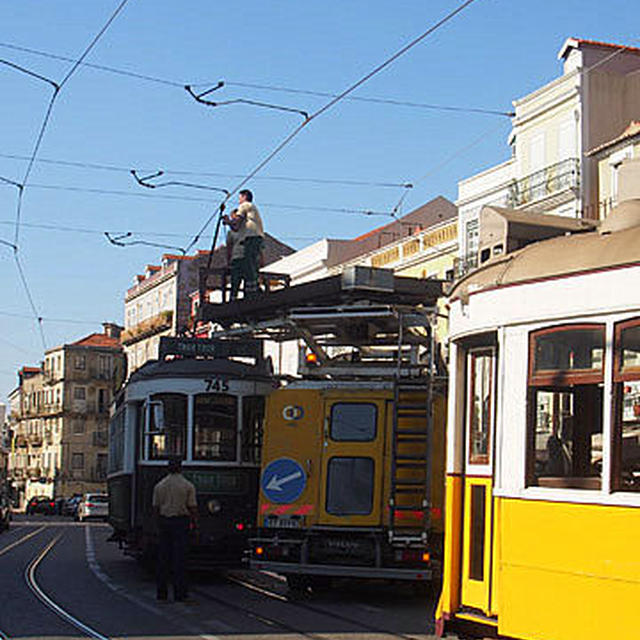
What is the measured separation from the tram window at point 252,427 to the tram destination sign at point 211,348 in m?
0.77

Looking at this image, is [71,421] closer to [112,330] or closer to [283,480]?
[112,330]

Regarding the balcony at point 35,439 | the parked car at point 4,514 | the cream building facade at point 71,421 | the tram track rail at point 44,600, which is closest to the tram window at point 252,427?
the tram track rail at point 44,600

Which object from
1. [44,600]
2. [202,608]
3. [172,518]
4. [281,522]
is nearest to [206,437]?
[281,522]

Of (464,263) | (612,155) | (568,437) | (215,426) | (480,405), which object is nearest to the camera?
(568,437)

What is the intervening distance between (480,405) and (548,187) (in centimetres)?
3018

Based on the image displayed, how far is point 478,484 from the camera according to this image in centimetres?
1006

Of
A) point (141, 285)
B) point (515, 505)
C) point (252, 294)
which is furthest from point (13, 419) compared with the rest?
point (515, 505)

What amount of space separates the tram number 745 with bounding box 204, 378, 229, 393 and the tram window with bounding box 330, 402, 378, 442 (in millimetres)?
2850

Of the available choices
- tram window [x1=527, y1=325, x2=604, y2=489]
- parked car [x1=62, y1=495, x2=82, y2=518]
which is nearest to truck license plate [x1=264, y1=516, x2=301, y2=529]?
tram window [x1=527, y1=325, x2=604, y2=489]

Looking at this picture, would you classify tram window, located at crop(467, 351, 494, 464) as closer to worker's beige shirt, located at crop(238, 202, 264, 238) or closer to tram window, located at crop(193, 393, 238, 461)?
tram window, located at crop(193, 393, 238, 461)

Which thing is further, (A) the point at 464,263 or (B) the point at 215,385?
(A) the point at 464,263

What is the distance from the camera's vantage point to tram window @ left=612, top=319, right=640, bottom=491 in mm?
8430

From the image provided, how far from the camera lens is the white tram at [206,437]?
17562mm

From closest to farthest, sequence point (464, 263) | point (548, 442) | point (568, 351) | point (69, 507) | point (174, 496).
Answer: point (568, 351), point (548, 442), point (174, 496), point (464, 263), point (69, 507)
